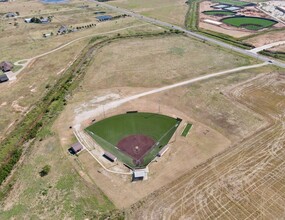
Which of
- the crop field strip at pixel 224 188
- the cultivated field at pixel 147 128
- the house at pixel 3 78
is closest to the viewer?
the crop field strip at pixel 224 188

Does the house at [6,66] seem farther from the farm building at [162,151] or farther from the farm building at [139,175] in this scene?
the farm building at [139,175]

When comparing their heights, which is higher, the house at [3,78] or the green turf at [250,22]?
the house at [3,78]

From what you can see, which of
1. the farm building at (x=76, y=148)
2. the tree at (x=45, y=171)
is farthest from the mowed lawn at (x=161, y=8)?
the tree at (x=45, y=171)

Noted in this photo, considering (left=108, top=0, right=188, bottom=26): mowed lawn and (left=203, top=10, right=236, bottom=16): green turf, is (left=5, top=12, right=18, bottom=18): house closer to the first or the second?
(left=108, top=0, right=188, bottom=26): mowed lawn

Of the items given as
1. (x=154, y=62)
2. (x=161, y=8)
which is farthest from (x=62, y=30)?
(x=161, y=8)

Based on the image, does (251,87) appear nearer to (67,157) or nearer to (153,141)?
(153,141)

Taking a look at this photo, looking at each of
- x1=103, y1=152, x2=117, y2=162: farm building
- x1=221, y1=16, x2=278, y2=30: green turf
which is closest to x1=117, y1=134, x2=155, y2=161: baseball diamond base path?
x1=103, y1=152, x2=117, y2=162: farm building

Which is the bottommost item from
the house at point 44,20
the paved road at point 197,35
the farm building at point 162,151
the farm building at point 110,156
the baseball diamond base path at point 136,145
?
the paved road at point 197,35
